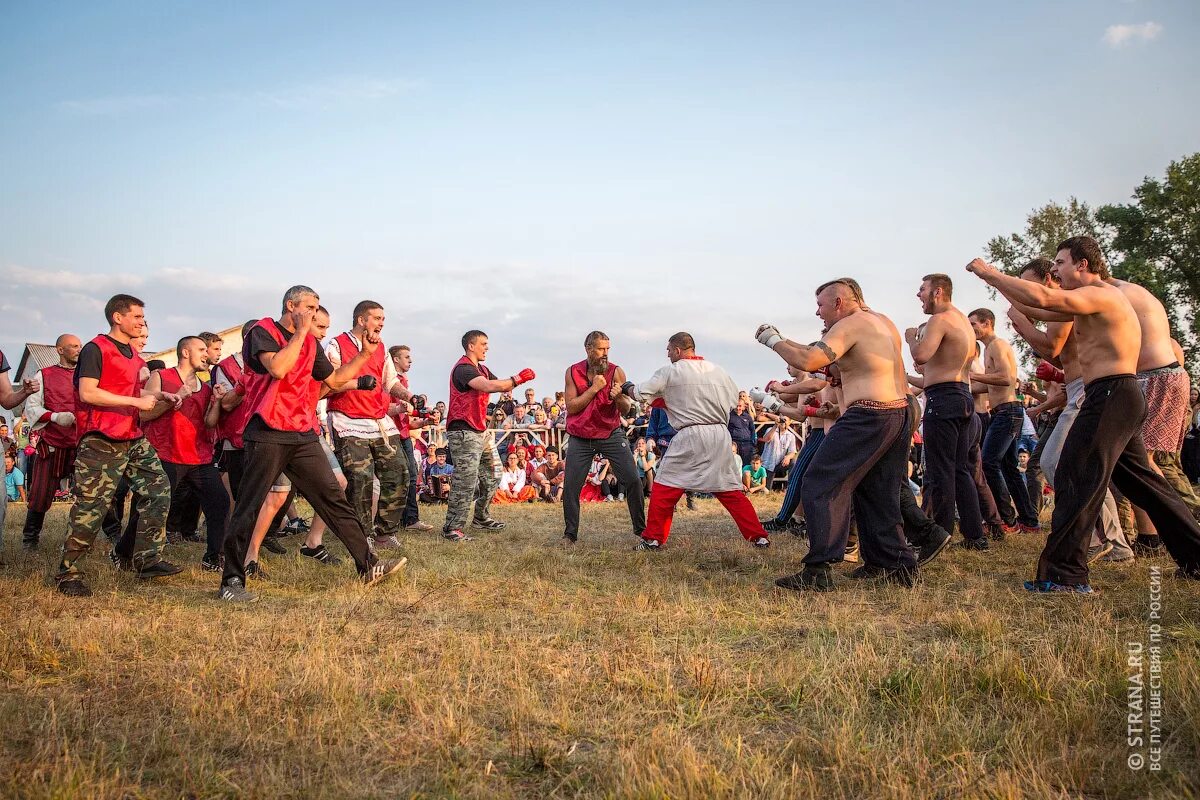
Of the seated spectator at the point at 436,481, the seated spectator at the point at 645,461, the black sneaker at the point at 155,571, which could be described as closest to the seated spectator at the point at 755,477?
the seated spectator at the point at 645,461

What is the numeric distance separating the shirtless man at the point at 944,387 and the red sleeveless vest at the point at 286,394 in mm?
4443

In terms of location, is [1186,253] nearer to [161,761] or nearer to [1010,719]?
[1010,719]

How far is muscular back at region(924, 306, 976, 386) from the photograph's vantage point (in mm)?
6469

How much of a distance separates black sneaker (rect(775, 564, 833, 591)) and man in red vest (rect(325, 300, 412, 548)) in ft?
11.6

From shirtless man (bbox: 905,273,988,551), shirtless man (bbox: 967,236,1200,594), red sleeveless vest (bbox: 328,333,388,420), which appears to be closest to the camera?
shirtless man (bbox: 967,236,1200,594)

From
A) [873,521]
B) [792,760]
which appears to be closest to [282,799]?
[792,760]

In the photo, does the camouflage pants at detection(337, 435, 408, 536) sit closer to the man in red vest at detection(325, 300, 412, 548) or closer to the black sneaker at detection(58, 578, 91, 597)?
the man in red vest at detection(325, 300, 412, 548)

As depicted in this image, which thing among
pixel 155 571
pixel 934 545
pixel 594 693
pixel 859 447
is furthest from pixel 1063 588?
pixel 155 571

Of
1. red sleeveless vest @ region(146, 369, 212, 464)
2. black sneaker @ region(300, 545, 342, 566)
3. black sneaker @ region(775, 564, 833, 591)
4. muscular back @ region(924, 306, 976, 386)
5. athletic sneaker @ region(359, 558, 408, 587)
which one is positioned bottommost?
black sneaker @ region(300, 545, 342, 566)

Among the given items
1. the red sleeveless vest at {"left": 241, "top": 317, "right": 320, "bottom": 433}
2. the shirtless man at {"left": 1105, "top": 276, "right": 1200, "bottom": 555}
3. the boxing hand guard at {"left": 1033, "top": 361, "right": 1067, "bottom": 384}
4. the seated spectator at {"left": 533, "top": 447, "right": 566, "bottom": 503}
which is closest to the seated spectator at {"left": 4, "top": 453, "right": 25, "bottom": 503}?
the seated spectator at {"left": 533, "top": 447, "right": 566, "bottom": 503}

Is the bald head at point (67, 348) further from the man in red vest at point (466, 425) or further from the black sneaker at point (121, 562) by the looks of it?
the man in red vest at point (466, 425)

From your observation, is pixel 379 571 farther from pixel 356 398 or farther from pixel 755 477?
pixel 755 477

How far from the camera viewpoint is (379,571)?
5.54 meters

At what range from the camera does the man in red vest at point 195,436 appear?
6.64 metres
